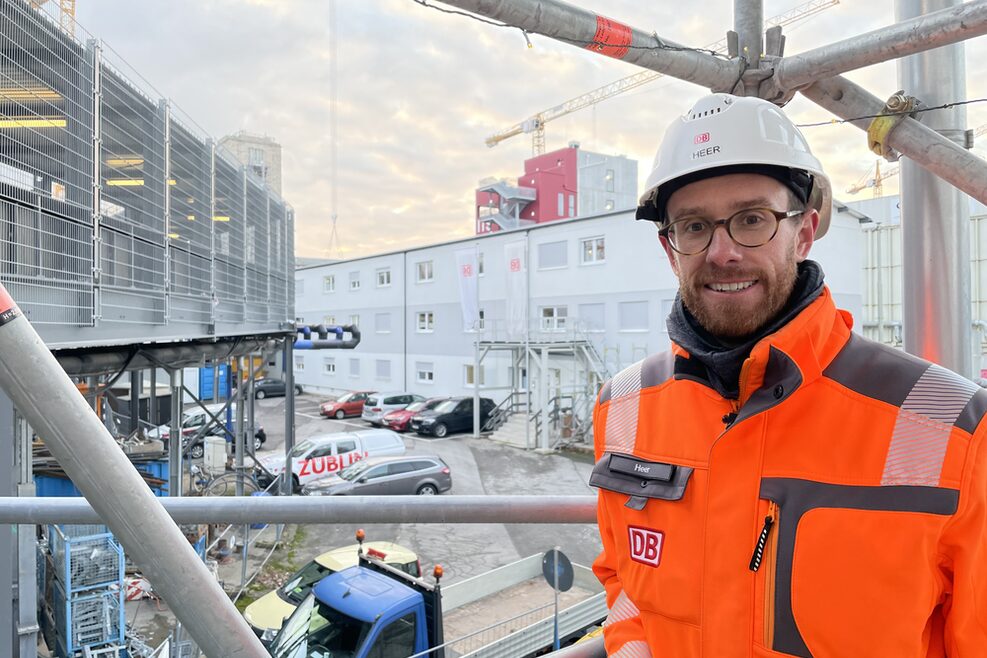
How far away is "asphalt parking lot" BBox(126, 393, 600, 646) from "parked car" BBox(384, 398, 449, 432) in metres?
3.31

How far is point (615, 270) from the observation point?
21.7 m

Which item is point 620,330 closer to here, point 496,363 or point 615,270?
point 615,270

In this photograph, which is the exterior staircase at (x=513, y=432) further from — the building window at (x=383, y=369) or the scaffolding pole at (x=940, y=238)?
the scaffolding pole at (x=940, y=238)

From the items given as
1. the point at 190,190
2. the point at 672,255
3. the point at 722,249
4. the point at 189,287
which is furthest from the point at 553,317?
the point at 722,249

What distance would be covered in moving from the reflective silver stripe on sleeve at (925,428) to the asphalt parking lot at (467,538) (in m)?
4.13

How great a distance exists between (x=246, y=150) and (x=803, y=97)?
21.7 metres

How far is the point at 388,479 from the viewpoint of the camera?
502 inches

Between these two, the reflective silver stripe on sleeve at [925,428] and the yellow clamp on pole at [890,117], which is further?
the yellow clamp on pole at [890,117]

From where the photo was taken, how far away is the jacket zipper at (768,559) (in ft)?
3.95

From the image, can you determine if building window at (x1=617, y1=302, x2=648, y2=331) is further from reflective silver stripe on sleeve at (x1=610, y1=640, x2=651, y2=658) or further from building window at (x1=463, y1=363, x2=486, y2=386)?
reflective silver stripe on sleeve at (x1=610, y1=640, x2=651, y2=658)

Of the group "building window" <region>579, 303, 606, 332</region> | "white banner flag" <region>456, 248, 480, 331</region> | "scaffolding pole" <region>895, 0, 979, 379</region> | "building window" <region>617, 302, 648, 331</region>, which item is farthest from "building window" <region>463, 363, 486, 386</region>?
"scaffolding pole" <region>895, 0, 979, 379</region>

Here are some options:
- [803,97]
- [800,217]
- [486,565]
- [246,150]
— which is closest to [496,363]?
[246,150]

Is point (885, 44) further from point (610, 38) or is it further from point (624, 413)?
point (624, 413)

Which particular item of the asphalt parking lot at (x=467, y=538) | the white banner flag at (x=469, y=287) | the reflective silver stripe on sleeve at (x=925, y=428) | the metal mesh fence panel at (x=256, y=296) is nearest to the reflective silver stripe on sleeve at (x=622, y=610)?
the reflective silver stripe on sleeve at (x=925, y=428)
